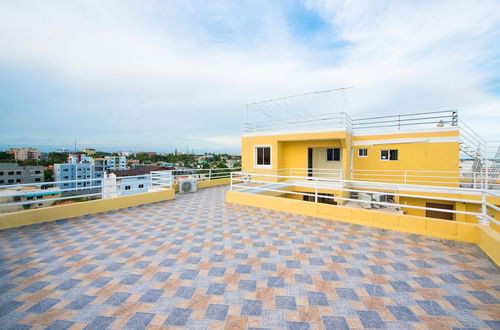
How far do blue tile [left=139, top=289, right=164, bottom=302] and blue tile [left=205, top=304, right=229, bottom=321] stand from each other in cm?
77

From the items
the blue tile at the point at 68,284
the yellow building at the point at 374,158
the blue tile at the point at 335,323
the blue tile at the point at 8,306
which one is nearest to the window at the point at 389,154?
the yellow building at the point at 374,158

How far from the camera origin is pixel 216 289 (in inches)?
105

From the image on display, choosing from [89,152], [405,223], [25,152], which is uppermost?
[89,152]

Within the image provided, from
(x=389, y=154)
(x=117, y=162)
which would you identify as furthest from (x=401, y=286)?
(x=117, y=162)

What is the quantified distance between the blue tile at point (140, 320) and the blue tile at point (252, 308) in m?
1.09

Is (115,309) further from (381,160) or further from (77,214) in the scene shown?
(381,160)

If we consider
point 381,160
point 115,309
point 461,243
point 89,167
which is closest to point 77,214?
point 115,309

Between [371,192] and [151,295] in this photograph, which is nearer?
[151,295]

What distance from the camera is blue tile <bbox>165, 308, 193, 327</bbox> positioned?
210 cm

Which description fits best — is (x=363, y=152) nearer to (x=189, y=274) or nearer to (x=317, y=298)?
(x=317, y=298)

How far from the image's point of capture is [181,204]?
8094 mm

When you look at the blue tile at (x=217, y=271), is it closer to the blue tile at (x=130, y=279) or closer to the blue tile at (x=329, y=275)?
the blue tile at (x=130, y=279)

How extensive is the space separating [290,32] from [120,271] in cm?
1347

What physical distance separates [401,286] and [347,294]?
88 centimetres
